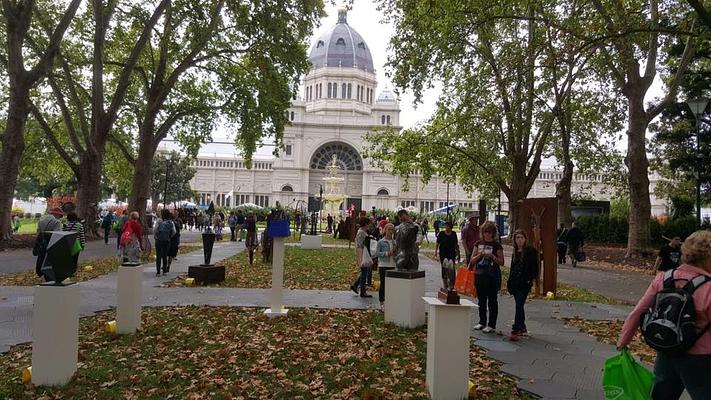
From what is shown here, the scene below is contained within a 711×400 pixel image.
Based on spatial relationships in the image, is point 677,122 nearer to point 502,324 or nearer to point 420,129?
point 420,129

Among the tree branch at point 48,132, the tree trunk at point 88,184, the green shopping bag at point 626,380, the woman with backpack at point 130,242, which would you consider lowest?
the green shopping bag at point 626,380

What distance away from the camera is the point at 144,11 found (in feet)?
76.9

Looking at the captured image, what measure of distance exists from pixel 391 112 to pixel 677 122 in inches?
2572

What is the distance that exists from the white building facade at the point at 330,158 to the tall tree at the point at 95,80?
59554 mm

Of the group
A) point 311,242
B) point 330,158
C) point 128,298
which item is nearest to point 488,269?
point 128,298

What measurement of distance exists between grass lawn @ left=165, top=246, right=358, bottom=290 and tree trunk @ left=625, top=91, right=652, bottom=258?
12161 millimetres

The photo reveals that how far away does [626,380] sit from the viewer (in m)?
3.79

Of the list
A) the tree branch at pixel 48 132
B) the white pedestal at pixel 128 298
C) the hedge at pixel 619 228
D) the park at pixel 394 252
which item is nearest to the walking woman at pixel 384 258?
the park at pixel 394 252

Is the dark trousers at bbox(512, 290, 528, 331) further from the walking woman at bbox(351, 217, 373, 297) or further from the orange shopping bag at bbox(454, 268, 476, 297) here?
the walking woman at bbox(351, 217, 373, 297)

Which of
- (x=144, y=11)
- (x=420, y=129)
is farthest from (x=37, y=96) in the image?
(x=420, y=129)

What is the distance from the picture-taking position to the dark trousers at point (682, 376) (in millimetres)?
3637

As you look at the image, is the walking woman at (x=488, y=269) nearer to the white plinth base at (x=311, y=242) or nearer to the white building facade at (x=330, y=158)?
the white plinth base at (x=311, y=242)

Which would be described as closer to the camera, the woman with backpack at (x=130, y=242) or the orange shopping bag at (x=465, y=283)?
the orange shopping bag at (x=465, y=283)

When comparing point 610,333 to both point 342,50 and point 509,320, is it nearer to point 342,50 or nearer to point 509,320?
point 509,320
